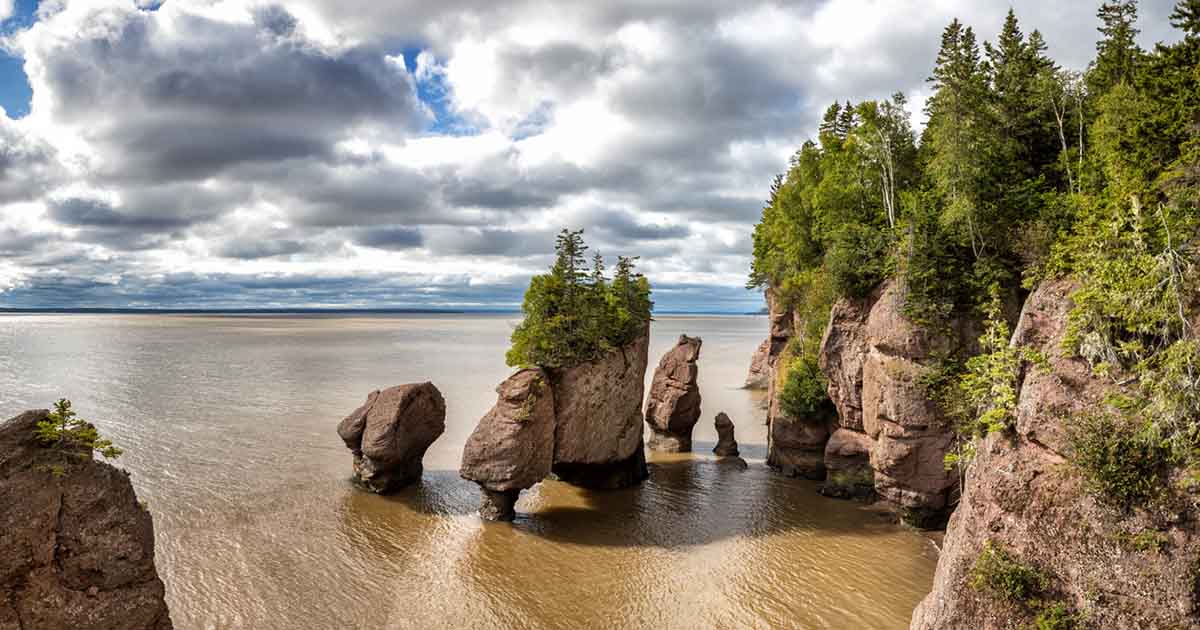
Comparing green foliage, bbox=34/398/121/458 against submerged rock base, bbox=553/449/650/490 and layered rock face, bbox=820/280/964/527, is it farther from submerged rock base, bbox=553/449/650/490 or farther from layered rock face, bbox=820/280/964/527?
layered rock face, bbox=820/280/964/527

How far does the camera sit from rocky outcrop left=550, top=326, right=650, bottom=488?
32875 mm

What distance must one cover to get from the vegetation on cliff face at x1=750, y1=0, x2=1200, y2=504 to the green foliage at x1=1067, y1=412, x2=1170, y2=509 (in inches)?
1.4


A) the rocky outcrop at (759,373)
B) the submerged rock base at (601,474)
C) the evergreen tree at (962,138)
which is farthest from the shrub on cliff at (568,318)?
the rocky outcrop at (759,373)

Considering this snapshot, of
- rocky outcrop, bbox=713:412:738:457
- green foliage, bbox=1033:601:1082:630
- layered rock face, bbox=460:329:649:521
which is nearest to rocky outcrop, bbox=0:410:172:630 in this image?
layered rock face, bbox=460:329:649:521

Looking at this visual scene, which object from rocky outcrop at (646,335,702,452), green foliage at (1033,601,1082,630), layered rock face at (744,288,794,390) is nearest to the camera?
green foliage at (1033,601,1082,630)

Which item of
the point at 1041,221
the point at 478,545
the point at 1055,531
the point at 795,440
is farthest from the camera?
the point at 795,440

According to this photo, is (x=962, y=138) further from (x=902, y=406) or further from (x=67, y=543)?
(x=67, y=543)

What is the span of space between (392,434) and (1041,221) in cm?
3334

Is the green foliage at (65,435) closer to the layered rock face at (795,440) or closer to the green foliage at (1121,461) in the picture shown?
the green foliage at (1121,461)

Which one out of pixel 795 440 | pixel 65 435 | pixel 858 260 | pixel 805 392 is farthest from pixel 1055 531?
pixel 65 435

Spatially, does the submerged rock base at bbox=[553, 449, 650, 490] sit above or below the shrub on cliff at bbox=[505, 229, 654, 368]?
below

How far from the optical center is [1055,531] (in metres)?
15.3

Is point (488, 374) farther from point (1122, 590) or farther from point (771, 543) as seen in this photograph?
point (1122, 590)

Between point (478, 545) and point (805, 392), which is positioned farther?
point (805, 392)
